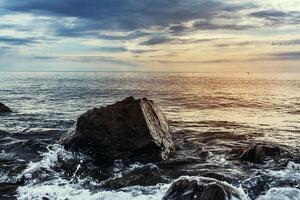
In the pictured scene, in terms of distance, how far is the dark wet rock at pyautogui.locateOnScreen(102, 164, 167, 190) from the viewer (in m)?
15.6

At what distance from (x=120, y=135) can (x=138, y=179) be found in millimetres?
4002

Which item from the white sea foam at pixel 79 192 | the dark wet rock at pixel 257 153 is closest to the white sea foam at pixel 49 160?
the white sea foam at pixel 79 192

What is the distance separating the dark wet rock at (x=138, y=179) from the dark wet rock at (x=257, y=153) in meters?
4.44

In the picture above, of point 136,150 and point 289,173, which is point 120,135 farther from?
point 289,173

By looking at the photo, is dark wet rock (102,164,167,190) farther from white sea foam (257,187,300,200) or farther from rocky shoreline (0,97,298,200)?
white sea foam (257,187,300,200)

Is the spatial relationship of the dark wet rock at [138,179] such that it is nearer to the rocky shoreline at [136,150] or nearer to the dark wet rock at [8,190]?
the rocky shoreline at [136,150]

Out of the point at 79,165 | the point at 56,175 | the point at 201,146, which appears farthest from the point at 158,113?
the point at 56,175

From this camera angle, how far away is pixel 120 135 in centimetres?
1988

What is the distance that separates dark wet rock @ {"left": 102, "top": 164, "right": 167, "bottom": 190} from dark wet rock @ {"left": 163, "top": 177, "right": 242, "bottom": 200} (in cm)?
307

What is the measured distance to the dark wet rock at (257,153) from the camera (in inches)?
754

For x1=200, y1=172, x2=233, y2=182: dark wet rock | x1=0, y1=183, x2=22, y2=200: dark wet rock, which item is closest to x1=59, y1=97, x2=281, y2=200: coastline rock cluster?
x1=200, y1=172, x2=233, y2=182: dark wet rock

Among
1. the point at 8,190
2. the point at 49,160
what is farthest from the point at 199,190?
the point at 49,160

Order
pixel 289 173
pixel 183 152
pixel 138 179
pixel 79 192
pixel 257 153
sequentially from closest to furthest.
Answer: pixel 79 192 → pixel 138 179 → pixel 289 173 → pixel 257 153 → pixel 183 152

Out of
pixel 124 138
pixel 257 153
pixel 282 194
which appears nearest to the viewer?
pixel 282 194
